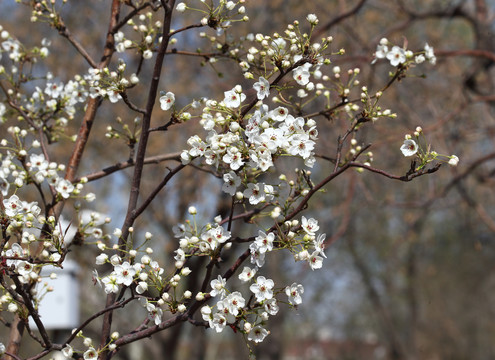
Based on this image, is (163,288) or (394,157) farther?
(394,157)

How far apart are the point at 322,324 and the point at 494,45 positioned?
17902 mm

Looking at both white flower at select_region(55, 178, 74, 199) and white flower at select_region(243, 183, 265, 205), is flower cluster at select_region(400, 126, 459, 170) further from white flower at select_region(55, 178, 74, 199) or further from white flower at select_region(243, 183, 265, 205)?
white flower at select_region(55, 178, 74, 199)

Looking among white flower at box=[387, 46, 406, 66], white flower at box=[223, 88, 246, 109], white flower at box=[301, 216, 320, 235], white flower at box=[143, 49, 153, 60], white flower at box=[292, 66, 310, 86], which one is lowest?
white flower at box=[301, 216, 320, 235]

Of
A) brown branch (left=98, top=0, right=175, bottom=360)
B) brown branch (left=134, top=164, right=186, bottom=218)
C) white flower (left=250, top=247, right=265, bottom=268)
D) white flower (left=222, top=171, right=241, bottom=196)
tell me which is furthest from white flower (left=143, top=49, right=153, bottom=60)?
white flower (left=250, top=247, right=265, bottom=268)

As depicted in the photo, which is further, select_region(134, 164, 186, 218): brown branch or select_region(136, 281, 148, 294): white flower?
select_region(134, 164, 186, 218): brown branch

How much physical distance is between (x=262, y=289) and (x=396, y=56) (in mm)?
1189

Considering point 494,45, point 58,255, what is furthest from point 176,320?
point 494,45

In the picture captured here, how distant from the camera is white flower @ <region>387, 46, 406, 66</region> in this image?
7.59 ft

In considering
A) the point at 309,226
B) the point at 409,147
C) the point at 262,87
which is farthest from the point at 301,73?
the point at 309,226

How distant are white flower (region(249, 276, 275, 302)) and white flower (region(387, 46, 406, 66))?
1.12m

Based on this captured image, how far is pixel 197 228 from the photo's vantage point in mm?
1914

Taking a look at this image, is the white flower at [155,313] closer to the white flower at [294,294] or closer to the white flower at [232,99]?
the white flower at [294,294]

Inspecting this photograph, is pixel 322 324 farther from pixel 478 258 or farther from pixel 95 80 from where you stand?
pixel 95 80

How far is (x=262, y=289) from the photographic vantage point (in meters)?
1.76
